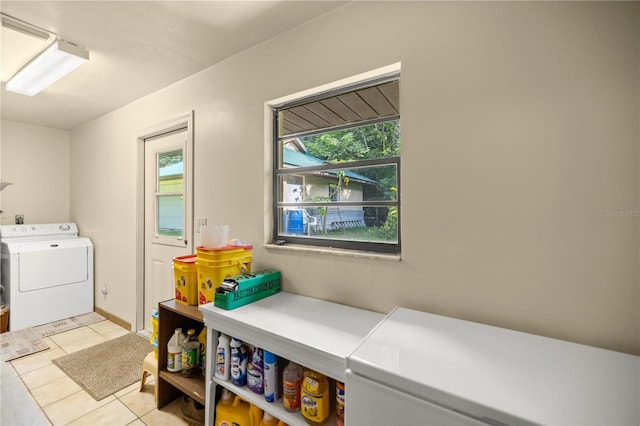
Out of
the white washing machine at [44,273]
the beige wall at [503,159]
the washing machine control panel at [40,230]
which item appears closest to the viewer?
the beige wall at [503,159]

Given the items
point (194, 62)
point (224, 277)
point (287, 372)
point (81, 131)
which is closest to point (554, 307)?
point (287, 372)

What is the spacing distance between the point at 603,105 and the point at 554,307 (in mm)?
759

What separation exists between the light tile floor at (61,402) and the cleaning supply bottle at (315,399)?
105cm

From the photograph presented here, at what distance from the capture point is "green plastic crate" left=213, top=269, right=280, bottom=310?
61.0 inches

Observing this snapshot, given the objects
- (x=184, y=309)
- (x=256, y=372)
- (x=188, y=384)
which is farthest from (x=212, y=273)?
(x=188, y=384)

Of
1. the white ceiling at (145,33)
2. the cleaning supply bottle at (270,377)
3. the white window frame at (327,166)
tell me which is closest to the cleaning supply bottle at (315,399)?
the cleaning supply bottle at (270,377)

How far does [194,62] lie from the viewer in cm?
221

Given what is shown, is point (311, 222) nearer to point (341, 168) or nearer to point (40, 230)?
point (341, 168)

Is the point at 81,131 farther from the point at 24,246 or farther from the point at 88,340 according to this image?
the point at 88,340

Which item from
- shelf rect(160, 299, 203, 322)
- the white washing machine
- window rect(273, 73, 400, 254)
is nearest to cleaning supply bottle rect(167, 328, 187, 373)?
shelf rect(160, 299, 203, 322)

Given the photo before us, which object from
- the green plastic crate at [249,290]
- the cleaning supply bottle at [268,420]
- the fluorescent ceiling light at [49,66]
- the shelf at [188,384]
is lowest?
the shelf at [188,384]

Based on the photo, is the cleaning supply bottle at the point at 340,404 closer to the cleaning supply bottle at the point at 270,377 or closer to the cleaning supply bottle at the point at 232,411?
the cleaning supply bottle at the point at 270,377

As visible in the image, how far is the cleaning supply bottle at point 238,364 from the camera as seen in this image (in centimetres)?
150

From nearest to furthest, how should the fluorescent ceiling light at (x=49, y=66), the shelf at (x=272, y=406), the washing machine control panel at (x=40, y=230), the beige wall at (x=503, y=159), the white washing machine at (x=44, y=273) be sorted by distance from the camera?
1. the beige wall at (x=503, y=159)
2. the shelf at (x=272, y=406)
3. the fluorescent ceiling light at (x=49, y=66)
4. the white washing machine at (x=44, y=273)
5. the washing machine control panel at (x=40, y=230)
